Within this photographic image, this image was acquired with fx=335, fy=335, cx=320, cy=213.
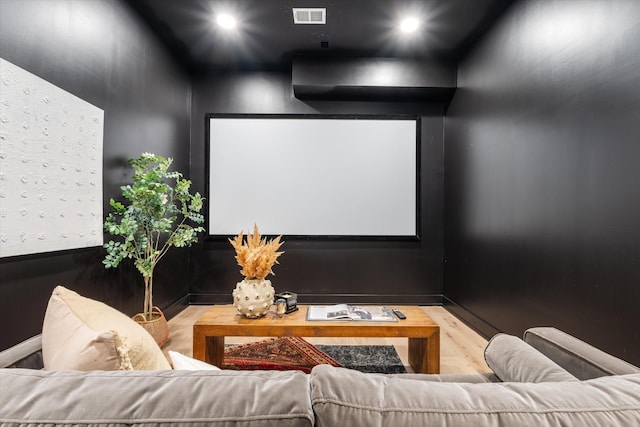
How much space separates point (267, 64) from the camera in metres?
3.71

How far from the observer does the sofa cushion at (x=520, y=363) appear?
0.79m

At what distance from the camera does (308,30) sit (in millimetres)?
3051

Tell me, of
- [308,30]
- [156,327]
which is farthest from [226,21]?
[156,327]

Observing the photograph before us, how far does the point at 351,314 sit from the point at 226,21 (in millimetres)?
2665

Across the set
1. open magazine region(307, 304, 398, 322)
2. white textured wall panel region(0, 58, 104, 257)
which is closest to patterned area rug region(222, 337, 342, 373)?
open magazine region(307, 304, 398, 322)

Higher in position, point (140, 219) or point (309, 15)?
point (309, 15)

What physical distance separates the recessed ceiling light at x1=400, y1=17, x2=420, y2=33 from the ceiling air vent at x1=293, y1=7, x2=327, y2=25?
0.70 meters

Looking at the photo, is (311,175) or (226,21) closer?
(226,21)

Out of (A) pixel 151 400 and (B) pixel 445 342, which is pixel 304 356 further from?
(A) pixel 151 400

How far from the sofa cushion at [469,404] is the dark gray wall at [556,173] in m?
1.41

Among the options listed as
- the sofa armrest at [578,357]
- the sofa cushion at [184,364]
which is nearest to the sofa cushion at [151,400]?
the sofa cushion at [184,364]

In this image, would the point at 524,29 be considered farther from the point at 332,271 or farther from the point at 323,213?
the point at 332,271

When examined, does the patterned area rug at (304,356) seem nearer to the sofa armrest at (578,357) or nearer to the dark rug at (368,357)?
the dark rug at (368,357)

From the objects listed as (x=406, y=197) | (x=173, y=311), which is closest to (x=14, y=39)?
(x=173, y=311)
